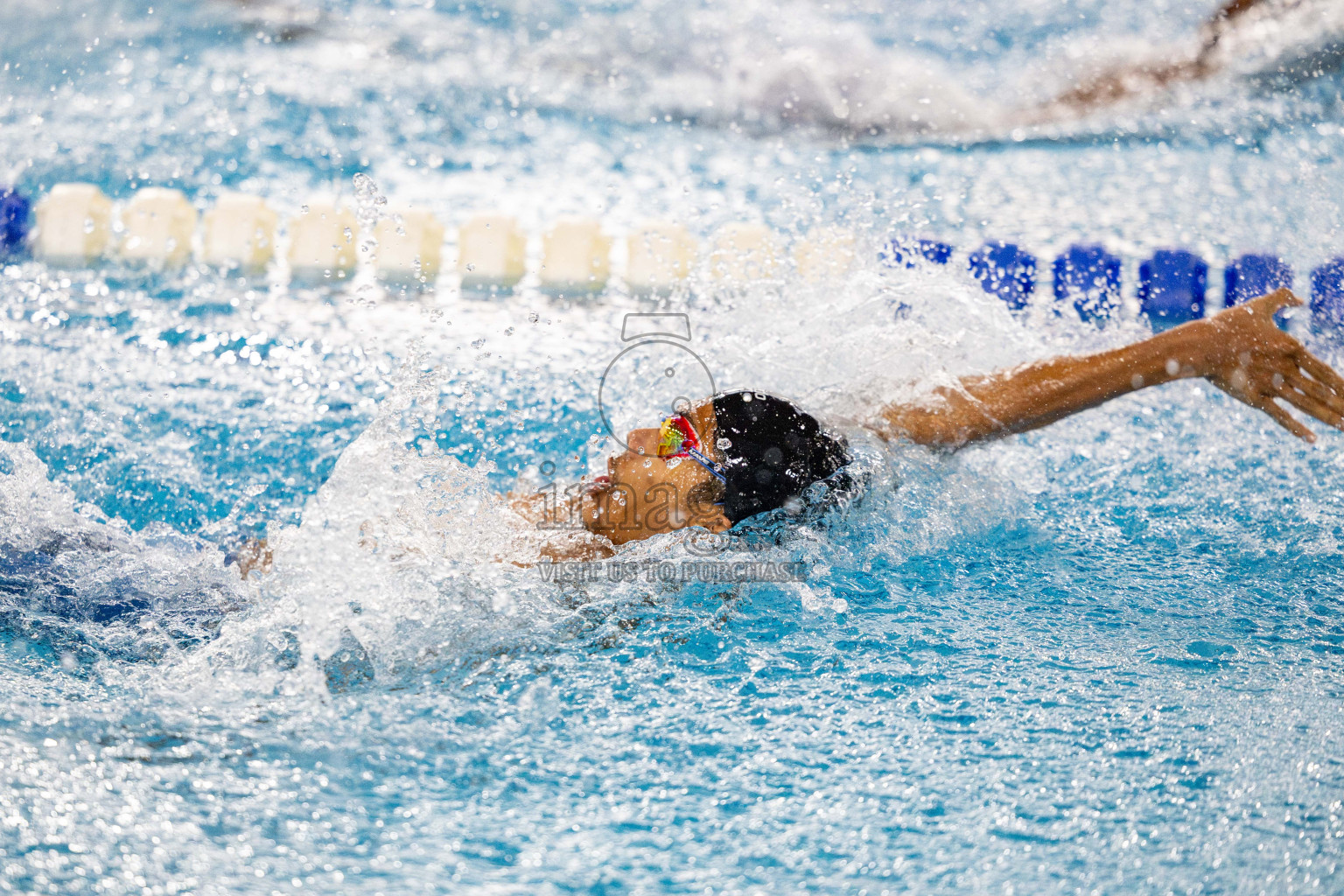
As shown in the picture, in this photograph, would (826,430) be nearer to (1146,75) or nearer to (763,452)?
(763,452)

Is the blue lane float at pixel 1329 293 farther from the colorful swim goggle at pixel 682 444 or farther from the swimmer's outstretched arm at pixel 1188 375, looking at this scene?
the colorful swim goggle at pixel 682 444

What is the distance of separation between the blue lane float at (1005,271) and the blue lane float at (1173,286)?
41 centimetres

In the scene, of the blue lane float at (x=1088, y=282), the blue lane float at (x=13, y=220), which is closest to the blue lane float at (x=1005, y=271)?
the blue lane float at (x=1088, y=282)

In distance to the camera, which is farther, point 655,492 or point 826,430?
point 826,430

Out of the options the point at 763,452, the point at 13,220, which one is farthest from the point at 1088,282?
the point at 13,220

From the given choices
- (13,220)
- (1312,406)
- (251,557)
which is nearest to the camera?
(1312,406)

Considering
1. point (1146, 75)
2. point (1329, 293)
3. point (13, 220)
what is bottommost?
point (1329, 293)

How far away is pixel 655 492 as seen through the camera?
1727mm

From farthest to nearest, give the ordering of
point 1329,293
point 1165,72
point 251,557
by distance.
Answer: point 1165,72 < point 1329,293 < point 251,557

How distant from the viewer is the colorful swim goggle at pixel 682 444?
1.70 metres

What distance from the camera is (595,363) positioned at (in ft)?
9.57

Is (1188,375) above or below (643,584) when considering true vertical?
above

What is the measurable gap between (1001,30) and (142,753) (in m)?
5.20

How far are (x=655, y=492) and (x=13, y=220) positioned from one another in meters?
3.29
